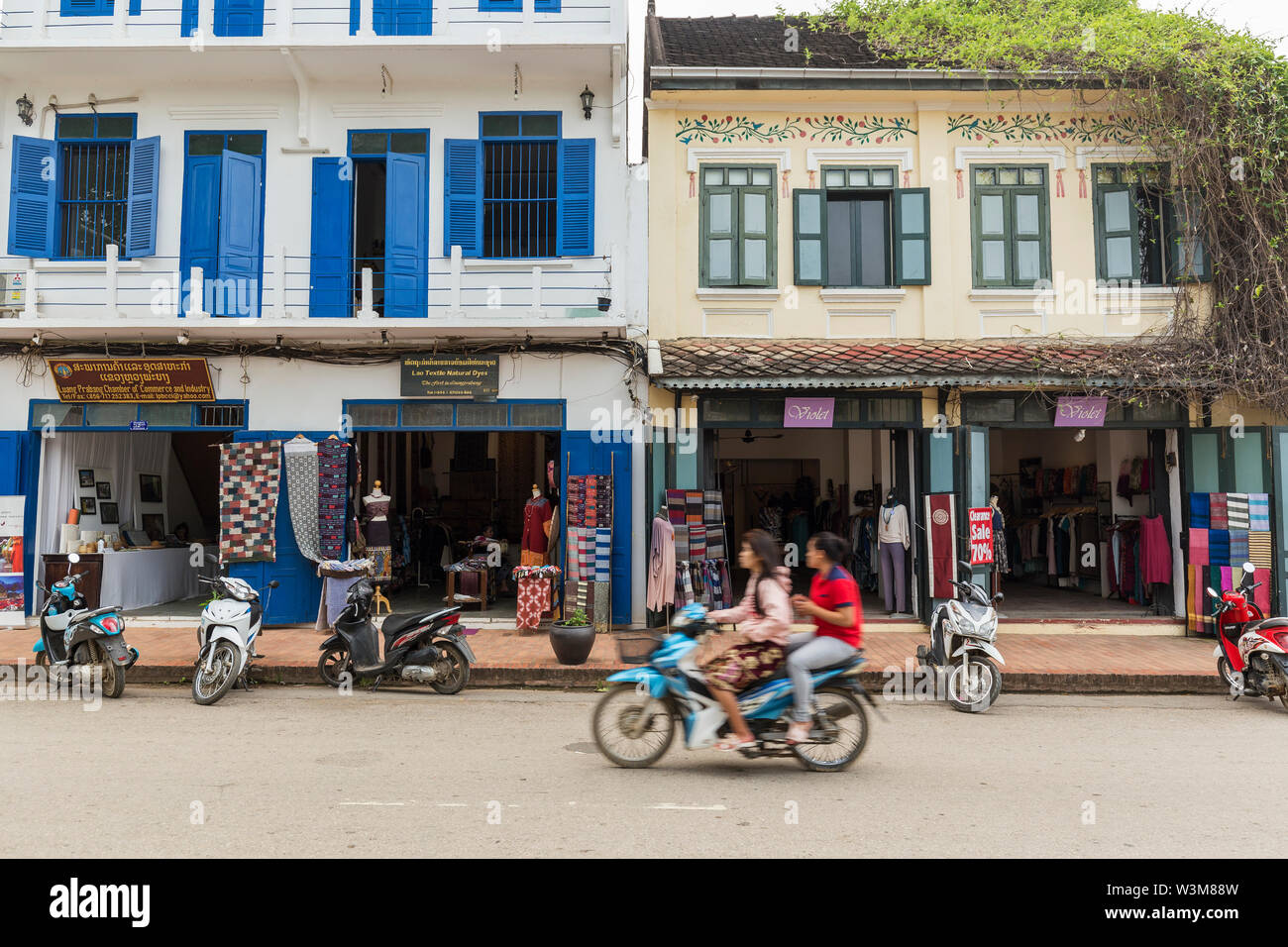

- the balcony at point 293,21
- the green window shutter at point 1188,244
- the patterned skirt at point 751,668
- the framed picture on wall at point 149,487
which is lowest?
the patterned skirt at point 751,668

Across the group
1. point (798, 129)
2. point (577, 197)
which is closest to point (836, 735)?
point (577, 197)

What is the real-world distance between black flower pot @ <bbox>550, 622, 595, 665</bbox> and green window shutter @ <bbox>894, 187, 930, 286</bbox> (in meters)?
6.90

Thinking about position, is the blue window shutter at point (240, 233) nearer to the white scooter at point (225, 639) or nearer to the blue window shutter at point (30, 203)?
the blue window shutter at point (30, 203)

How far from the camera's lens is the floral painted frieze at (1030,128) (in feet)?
42.4

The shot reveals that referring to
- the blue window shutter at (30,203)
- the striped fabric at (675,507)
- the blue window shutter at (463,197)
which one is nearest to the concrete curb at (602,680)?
the striped fabric at (675,507)

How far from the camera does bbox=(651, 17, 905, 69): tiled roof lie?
539 inches

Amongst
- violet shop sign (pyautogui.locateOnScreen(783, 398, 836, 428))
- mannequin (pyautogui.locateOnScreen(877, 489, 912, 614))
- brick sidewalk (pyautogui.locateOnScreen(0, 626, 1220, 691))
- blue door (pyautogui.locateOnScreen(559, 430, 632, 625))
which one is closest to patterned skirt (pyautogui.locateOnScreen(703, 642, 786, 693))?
brick sidewalk (pyautogui.locateOnScreen(0, 626, 1220, 691))

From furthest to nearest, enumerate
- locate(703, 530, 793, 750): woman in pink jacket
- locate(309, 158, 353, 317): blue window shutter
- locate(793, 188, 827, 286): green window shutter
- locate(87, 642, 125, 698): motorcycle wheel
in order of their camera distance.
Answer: locate(793, 188, 827, 286): green window shutter → locate(309, 158, 353, 317): blue window shutter → locate(87, 642, 125, 698): motorcycle wheel → locate(703, 530, 793, 750): woman in pink jacket

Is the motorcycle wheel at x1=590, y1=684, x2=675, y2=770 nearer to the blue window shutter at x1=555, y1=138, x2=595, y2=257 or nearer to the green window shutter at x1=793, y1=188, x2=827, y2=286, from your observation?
the blue window shutter at x1=555, y1=138, x2=595, y2=257

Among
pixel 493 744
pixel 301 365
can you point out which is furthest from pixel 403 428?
pixel 493 744

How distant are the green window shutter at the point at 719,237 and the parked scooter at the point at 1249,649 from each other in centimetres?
721

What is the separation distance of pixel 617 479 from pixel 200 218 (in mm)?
6898

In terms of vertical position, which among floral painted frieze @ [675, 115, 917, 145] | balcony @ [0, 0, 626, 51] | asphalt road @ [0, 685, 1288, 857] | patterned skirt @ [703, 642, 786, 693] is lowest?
asphalt road @ [0, 685, 1288, 857]

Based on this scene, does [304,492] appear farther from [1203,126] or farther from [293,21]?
[1203,126]
